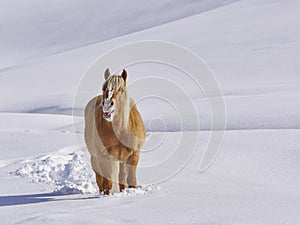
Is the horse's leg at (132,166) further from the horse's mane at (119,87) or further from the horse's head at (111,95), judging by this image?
the horse's head at (111,95)

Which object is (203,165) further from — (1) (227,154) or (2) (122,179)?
(2) (122,179)

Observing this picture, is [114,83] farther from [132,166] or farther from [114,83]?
[132,166]

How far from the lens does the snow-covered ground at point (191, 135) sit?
4.07m

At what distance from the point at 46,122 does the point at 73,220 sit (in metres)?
7.53

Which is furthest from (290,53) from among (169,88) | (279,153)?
(279,153)

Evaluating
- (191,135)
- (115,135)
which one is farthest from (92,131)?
(191,135)

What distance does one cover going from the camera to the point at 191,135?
7902mm

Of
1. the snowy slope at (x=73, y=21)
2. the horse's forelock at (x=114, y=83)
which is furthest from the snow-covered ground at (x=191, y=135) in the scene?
the snowy slope at (x=73, y=21)

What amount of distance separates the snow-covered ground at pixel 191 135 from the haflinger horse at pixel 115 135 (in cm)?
19

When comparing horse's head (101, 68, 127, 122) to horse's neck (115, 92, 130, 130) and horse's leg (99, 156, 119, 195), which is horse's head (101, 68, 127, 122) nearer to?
horse's neck (115, 92, 130, 130)

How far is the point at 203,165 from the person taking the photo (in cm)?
644

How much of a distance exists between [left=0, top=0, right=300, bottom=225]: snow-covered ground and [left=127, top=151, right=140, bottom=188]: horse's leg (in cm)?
13

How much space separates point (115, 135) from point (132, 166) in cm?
39

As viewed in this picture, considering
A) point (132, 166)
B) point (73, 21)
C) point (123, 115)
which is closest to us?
point (123, 115)
